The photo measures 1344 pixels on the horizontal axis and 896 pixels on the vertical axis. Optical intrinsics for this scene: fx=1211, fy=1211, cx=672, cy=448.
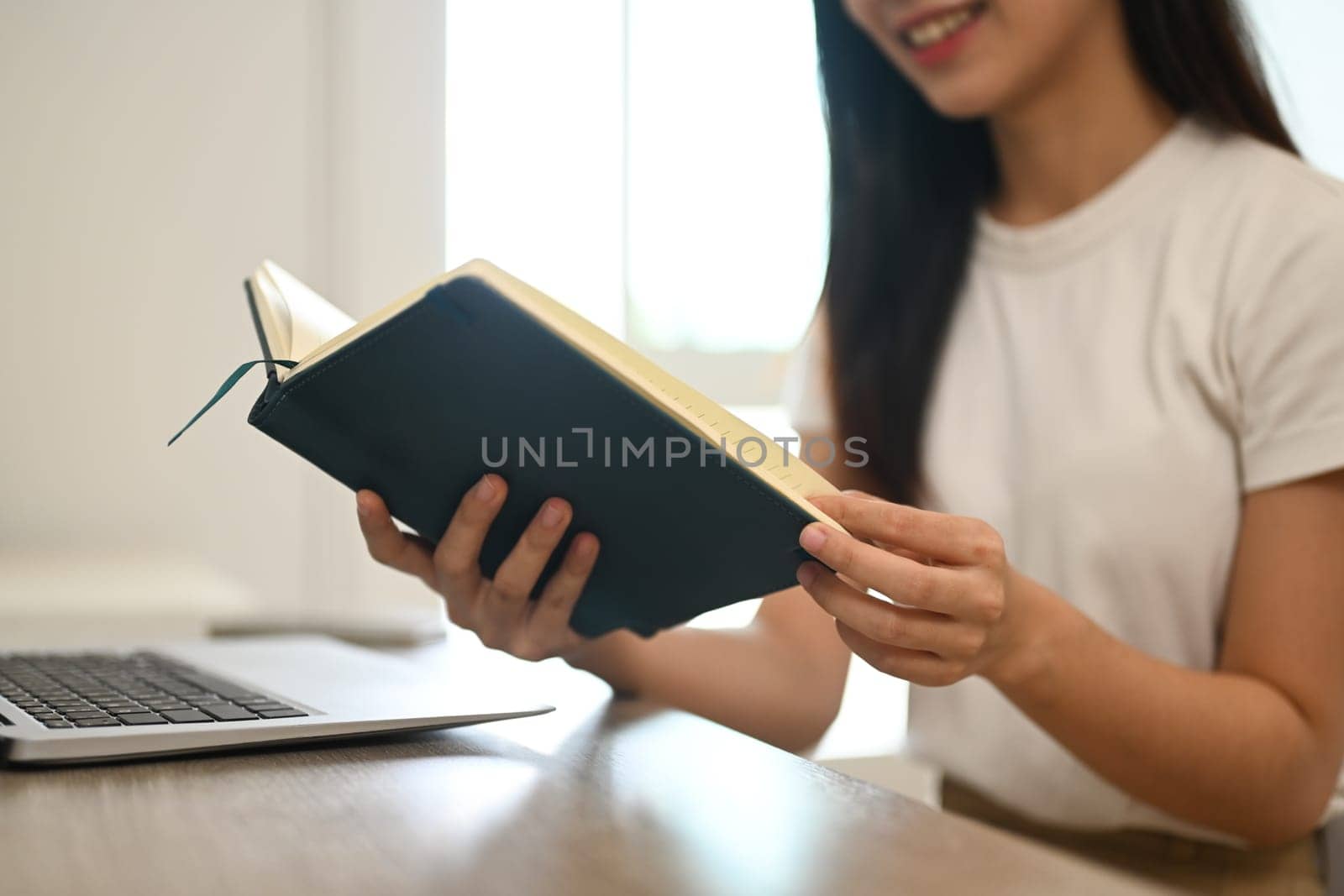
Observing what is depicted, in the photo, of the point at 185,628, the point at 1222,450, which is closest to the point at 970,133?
the point at 1222,450

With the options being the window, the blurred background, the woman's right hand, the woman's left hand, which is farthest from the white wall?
the woman's left hand

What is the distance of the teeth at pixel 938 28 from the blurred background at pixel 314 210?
786mm

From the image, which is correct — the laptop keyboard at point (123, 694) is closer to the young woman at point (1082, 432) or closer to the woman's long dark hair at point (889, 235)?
the young woman at point (1082, 432)

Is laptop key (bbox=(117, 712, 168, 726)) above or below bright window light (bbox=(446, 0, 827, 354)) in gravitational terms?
below

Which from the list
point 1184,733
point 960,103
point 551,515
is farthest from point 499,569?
point 960,103

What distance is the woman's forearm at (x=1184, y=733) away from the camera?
27.7 inches

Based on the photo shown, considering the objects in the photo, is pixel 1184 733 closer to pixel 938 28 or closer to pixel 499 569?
pixel 499 569

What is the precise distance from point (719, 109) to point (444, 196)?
48 centimetres

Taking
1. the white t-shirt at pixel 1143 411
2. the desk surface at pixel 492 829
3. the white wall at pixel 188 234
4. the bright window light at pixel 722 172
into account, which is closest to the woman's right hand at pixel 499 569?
the desk surface at pixel 492 829

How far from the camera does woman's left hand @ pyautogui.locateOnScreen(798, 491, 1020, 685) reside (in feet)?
1.68

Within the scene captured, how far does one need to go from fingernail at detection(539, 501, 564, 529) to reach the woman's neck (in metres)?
0.63

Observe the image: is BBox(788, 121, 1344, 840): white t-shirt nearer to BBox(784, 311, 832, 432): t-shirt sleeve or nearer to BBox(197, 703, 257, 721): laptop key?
BBox(784, 311, 832, 432): t-shirt sleeve

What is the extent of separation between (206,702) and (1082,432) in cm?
67

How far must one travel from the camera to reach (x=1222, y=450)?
2.94 ft
